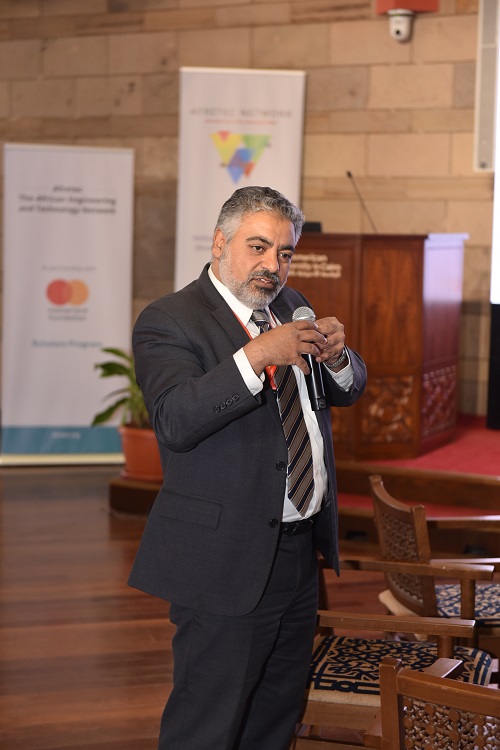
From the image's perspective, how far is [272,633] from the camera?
7.88 ft

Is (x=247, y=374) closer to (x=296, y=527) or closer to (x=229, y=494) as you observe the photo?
(x=229, y=494)

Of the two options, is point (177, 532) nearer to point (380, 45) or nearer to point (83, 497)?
point (83, 497)

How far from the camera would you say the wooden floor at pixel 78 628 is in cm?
369

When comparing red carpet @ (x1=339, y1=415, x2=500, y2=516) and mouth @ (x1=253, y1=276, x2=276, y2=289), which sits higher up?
mouth @ (x1=253, y1=276, x2=276, y2=289)

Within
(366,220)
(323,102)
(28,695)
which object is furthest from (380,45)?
(28,695)

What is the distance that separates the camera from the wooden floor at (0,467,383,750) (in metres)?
3.69

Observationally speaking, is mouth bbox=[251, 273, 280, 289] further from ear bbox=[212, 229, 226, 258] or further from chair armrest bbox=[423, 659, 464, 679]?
chair armrest bbox=[423, 659, 464, 679]

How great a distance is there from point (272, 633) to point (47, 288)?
6139 mm

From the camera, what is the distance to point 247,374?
7.20 ft

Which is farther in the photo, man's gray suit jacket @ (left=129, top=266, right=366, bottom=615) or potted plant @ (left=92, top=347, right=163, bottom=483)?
potted plant @ (left=92, top=347, right=163, bottom=483)

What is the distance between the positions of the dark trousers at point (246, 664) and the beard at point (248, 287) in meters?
0.53

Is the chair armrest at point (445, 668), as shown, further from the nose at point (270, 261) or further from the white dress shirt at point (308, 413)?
the nose at point (270, 261)

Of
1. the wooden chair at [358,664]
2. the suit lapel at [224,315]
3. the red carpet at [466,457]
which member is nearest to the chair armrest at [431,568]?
the wooden chair at [358,664]

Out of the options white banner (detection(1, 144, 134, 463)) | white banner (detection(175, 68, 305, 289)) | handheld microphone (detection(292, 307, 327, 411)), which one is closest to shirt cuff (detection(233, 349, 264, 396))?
handheld microphone (detection(292, 307, 327, 411))
